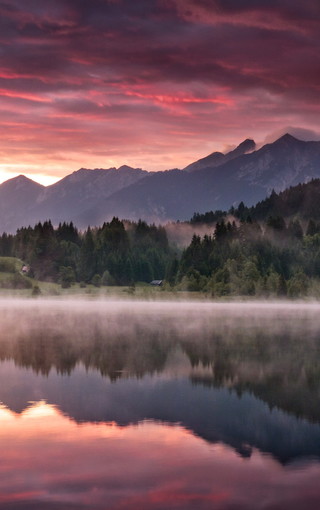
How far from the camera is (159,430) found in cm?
3359

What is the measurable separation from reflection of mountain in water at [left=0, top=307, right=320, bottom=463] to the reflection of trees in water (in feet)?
0.29

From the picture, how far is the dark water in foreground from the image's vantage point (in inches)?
968

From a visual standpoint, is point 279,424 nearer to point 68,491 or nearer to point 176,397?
point 176,397

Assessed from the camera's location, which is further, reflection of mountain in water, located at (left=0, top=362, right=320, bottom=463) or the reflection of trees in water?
the reflection of trees in water

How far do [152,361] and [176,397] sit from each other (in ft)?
60.4

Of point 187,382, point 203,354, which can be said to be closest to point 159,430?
point 187,382

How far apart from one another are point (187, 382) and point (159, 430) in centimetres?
1603

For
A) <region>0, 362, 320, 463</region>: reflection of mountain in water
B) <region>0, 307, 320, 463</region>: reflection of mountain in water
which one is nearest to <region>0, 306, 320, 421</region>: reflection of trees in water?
<region>0, 307, 320, 463</region>: reflection of mountain in water

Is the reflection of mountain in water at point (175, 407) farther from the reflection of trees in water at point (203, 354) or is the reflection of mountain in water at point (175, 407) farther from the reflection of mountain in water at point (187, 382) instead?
the reflection of trees in water at point (203, 354)

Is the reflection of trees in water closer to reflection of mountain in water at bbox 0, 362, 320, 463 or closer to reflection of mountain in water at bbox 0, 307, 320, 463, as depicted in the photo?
reflection of mountain in water at bbox 0, 307, 320, 463

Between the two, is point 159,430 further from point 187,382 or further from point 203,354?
point 203,354

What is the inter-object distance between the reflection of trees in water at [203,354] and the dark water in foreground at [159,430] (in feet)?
0.59

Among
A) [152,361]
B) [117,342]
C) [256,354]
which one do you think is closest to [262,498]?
[152,361]

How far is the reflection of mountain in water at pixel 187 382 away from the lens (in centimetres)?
3497
